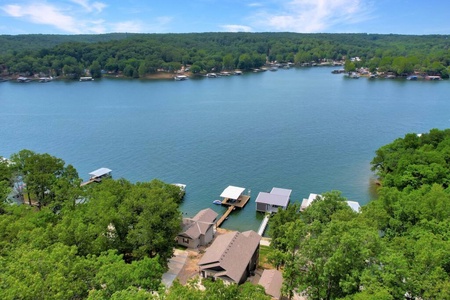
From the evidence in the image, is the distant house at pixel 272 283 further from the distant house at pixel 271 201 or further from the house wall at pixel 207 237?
the distant house at pixel 271 201

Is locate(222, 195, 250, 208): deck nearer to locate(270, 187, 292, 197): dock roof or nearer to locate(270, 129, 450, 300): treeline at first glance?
locate(270, 187, 292, 197): dock roof

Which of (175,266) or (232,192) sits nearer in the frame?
(175,266)

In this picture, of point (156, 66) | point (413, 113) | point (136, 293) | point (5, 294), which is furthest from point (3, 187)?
point (156, 66)

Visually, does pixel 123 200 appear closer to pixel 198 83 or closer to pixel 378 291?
pixel 378 291

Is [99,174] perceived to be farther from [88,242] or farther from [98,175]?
[88,242]

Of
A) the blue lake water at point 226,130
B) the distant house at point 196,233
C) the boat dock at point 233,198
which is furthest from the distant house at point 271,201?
the distant house at point 196,233

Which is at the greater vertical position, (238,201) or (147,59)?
(147,59)

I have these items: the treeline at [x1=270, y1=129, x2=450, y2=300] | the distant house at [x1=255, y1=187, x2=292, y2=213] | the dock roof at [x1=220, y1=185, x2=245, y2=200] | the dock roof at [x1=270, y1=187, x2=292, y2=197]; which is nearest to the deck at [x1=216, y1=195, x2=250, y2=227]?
the dock roof at [x1=220, y1=185, x2=245, y2=200]

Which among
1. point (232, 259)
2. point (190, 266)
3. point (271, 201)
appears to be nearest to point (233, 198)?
point (271, 201)
